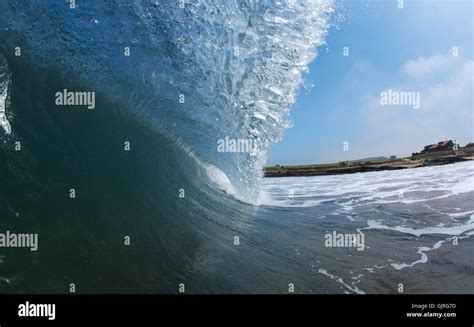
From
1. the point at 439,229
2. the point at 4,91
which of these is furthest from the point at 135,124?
the point at 439,229

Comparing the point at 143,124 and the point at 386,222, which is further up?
the point at 143,124

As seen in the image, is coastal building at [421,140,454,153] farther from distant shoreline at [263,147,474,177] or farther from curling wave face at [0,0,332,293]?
curling wave face at [0,0,332,293]

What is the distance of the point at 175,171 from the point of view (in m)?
5.88

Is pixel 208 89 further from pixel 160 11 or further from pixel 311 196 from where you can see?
pixel 311 196

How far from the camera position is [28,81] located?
194 inches

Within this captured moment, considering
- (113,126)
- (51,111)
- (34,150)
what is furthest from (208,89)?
(34,150)
